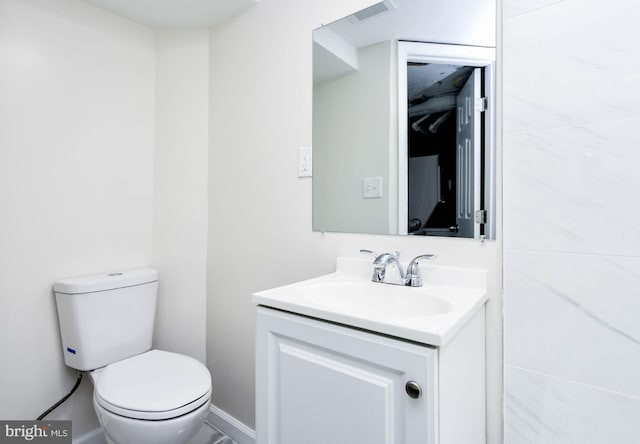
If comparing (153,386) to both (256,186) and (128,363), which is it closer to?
(128,363)

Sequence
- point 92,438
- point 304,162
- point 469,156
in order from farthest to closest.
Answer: point 92,438
point 304,162
point 469,156

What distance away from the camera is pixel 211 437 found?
5.47 feet

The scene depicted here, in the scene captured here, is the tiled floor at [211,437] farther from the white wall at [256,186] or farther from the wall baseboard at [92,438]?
the wall baseboard at [92,438]

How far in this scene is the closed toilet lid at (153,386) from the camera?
1.12m

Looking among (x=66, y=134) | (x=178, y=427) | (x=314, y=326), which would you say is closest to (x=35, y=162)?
(x=66, y=134)

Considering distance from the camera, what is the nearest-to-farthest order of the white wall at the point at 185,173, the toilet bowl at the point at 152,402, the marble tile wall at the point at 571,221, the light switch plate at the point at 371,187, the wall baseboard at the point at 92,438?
the marble tile wall at the point at 571,221 < the toilet bowl at the point at 152,402 < the light switch plate at the point at 371,187 < the wall baseboard at the point at 92,438 < the white wall at the point at 185,173

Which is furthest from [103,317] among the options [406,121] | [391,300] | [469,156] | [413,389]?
[469,156]

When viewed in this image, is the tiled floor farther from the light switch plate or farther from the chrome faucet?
the light switch plate

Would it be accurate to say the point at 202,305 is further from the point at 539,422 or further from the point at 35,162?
the point at 539,422

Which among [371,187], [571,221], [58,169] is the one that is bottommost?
[571,221]

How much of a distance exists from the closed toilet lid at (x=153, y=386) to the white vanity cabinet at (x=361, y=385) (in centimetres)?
35

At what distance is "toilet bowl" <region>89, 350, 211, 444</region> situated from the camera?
1.11 m

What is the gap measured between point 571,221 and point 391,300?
53 cm

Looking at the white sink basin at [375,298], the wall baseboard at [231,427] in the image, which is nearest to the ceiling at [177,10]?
the white sink basin at [375,298]
